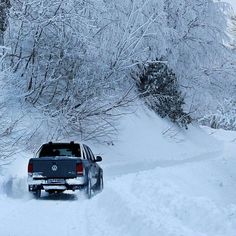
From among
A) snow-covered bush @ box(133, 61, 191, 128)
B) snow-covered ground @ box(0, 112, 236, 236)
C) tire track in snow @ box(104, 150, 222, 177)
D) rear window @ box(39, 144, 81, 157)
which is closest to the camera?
snow-covered ground @ box(0, 112, 236, 236)

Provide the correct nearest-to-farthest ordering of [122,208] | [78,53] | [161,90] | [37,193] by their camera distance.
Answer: [122,208], [37,193], [78,53], [161,90]

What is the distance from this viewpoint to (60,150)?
638 inches

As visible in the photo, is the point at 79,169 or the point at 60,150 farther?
the point at 60,150

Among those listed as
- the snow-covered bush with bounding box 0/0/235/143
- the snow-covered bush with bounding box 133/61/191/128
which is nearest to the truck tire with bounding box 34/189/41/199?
the snow-covered bush with bounding box 0/0/235/143

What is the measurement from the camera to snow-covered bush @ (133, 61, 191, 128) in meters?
32.3

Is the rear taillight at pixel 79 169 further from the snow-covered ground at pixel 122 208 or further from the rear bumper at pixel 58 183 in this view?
the snow-covered ground at pixel 122 208

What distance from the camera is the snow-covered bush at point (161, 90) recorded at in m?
32.3

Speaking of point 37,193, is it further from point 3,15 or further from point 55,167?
point 3,15

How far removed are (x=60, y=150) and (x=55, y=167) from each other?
4.58 ft

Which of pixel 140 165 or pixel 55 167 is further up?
pixel 55 167

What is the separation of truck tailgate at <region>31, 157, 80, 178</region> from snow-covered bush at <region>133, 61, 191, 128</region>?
1592 centimetres

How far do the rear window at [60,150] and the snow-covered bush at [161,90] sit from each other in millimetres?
14687

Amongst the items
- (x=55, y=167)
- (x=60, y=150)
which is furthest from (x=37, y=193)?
(x=60, y=150)

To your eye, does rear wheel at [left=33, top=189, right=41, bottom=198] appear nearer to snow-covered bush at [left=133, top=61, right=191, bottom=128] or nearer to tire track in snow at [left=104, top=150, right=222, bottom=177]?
tire track in snow at [left=104, top=150, right=222, bottom=177]
